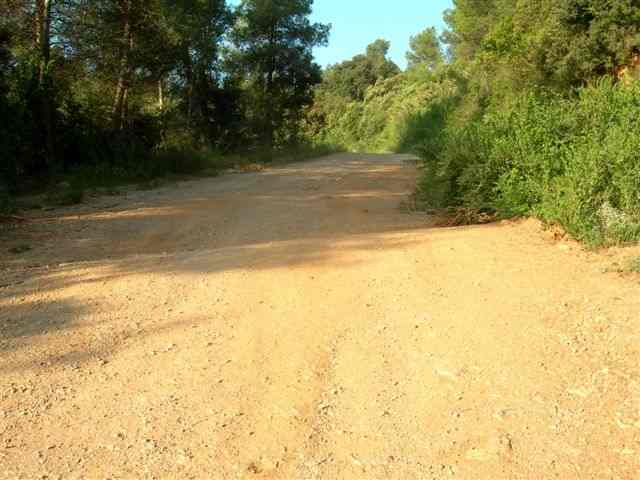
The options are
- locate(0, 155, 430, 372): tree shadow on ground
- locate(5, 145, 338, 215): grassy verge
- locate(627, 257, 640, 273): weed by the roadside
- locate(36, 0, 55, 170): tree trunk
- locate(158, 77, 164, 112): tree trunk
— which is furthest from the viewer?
locate(158, 77, 164, 112): tree trunk

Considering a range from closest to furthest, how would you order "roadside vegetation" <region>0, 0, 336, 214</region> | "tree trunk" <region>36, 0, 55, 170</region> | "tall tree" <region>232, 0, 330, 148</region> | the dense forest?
1. the dense forest
2. "roadside vegetation" <region>0, 0, 336, 214</region>
3. "tree trunk" <region>36, 0, 55, 170</region>
4. "tall tree" <region>232, 0, 330, 148</region>

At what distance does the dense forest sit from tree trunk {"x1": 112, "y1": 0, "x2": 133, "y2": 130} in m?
0.04

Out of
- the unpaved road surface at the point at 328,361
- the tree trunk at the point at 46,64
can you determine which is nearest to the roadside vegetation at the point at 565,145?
the unpaved road surface at the point at 328,361

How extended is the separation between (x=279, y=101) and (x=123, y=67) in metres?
11.2

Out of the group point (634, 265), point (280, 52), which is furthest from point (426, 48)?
point (634, 265)

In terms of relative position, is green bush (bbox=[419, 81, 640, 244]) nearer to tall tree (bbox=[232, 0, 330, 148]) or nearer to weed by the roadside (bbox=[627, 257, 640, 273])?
weed by the roadside (bbox=[627, 257, 640, 273])

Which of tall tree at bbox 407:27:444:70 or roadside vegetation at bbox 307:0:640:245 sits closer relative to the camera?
roadside vegetation at bbox 307:0:640:245

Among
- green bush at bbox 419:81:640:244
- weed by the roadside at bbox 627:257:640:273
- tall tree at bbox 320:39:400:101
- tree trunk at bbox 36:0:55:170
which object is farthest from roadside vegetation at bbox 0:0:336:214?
tall tree at bbox 320:39:400:101

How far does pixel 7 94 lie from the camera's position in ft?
41.3

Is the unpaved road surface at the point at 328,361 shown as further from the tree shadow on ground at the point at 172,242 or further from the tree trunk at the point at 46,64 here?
the tree trunk at the point at 46,64

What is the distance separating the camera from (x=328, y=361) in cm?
394

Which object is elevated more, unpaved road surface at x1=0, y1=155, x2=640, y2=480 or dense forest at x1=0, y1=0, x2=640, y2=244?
dense forest at x1=0, y1=0, x2=640, y2=244

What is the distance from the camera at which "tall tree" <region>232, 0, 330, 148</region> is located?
26812mm

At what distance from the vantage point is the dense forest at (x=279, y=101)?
675 cm
